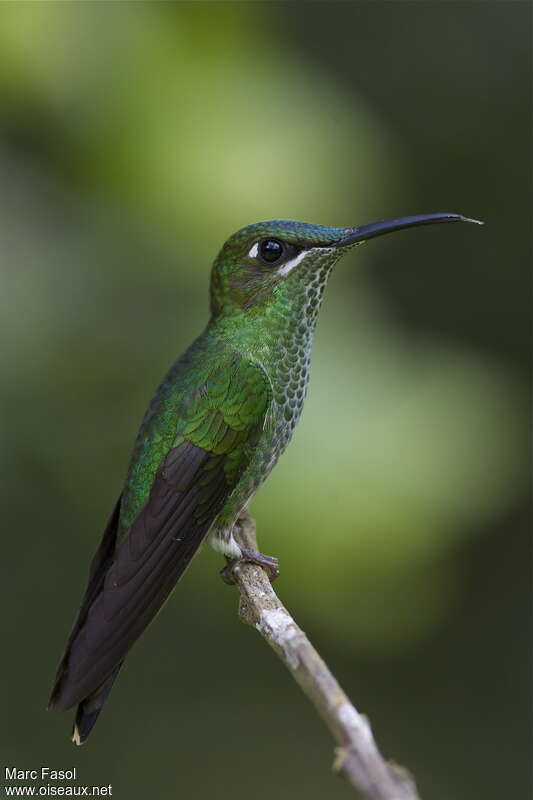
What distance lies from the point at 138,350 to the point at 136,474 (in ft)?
4.13

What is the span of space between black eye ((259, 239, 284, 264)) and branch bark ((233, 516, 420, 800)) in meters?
0.89

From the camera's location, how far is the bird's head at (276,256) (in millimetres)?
2613

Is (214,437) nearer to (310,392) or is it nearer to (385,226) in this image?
(385,226)

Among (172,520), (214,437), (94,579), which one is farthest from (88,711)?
(214,437)

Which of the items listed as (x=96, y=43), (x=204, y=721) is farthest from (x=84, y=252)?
(x=204, y=721)

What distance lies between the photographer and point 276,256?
106 inches

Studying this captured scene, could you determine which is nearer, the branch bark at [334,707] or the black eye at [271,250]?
the branch bark at [334,707]

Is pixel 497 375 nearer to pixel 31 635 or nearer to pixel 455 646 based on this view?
pixel 455 646

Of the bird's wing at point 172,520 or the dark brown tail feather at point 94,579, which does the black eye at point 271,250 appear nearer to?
the bird's wing at point 172,520

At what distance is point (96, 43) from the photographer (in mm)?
4004

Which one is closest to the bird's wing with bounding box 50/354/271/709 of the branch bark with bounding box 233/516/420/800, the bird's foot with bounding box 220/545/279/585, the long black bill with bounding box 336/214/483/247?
the bird's foot with bounding box 220/545/279/585

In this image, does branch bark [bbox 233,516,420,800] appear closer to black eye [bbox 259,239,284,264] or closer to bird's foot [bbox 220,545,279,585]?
bird's foot [bbox 220,545,279,585]

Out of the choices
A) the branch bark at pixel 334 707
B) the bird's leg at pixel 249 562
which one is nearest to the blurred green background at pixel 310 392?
the bird's leg at pixel 249 562

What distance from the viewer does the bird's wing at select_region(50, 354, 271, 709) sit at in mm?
2463
